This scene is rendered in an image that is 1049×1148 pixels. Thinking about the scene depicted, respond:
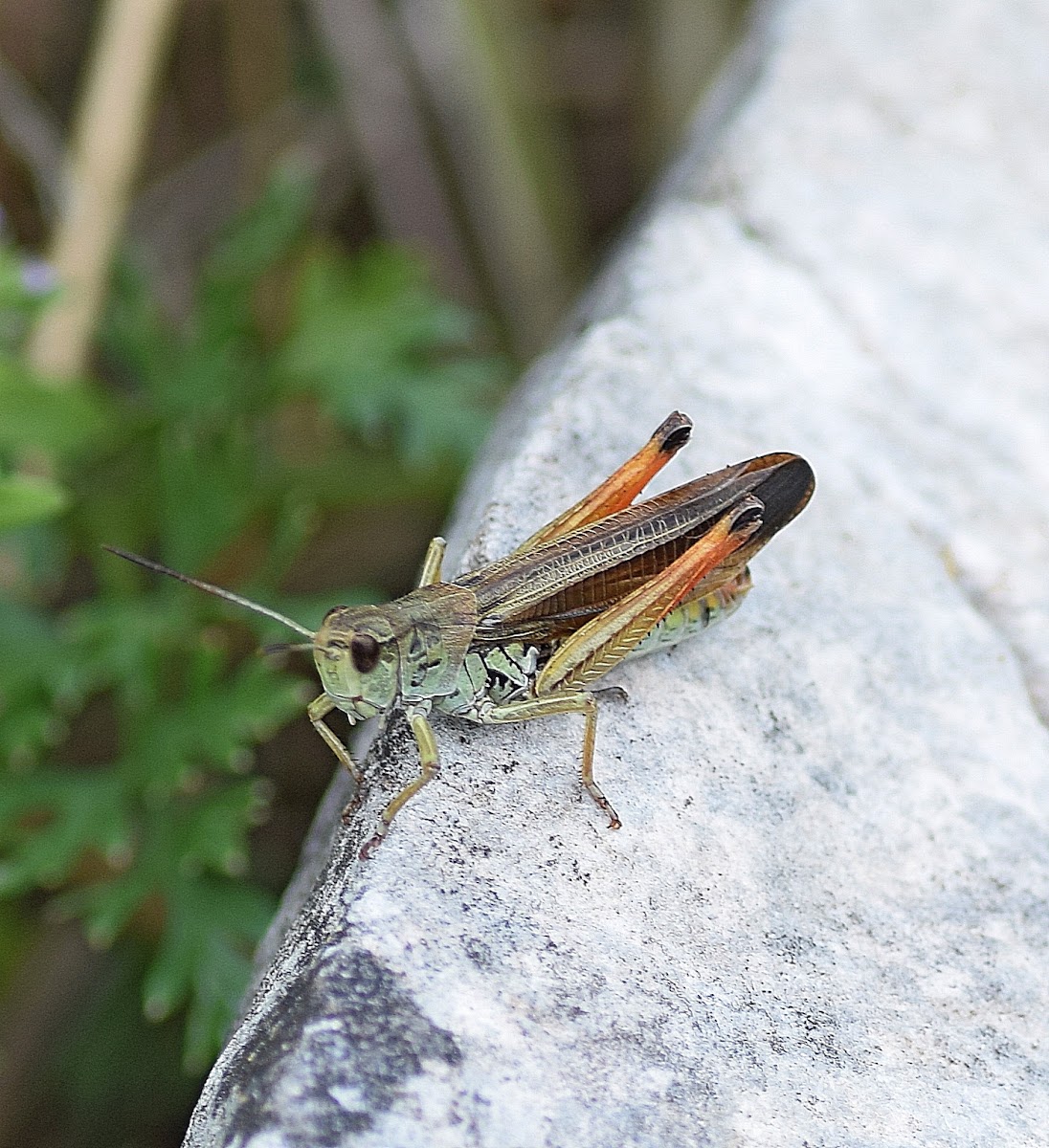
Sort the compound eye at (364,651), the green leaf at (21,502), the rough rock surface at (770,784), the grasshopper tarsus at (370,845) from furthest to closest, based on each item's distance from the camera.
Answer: the green leaf at (21,502) → the compound eye at (364,651) → the grasshopper tarsus at (370,845) → the rough rock surface at (770,784)

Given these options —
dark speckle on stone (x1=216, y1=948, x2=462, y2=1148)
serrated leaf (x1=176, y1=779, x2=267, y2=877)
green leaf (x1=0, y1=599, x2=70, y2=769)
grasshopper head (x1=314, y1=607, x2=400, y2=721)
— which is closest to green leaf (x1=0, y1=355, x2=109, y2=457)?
green leaf (x1=0, y1=599, x2=70, y2=769)

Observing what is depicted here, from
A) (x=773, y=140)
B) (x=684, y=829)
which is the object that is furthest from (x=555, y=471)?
(x=773, y=140)

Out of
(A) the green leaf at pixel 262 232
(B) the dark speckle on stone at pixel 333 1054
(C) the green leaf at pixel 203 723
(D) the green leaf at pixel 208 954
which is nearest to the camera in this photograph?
(B) the dark speckle on stone at pixel 333 1054

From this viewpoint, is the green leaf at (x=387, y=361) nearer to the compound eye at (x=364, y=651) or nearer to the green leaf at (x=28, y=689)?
the green leaf at (x=28, y=689)

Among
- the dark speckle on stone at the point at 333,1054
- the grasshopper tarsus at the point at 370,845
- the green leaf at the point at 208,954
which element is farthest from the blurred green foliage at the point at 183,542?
the dark speckle on stone at the point at 333,1054

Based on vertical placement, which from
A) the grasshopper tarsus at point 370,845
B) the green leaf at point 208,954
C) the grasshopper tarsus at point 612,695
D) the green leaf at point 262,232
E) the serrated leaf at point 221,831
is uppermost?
the grasshopper tarsus at point 370,845

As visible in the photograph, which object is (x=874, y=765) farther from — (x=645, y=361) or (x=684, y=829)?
(x=645, y=361)

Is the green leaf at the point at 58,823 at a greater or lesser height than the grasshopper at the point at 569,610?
lesser
